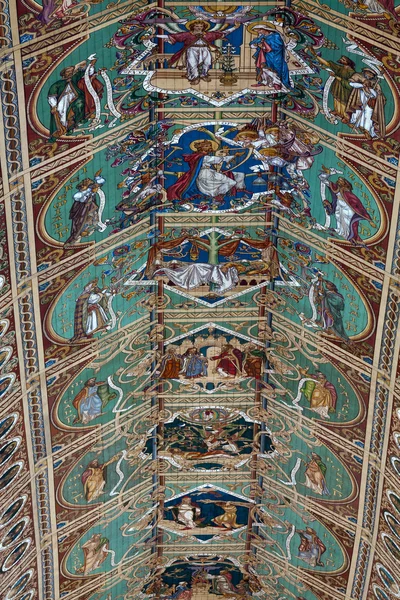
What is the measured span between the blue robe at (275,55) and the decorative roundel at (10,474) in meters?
9.81

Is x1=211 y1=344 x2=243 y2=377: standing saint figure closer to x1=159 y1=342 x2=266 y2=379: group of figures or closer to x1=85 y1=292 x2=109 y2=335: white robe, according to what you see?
x1=159 y1=342 x2=266 y2=379: group of figures

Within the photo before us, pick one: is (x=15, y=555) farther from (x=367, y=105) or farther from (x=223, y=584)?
(x=367, y=105)

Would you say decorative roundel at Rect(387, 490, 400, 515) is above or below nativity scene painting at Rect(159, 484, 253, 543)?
above

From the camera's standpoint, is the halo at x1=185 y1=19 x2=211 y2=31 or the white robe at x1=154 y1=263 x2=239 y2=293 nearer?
the halo at x1=185 y1=19 x2=211 y2=31

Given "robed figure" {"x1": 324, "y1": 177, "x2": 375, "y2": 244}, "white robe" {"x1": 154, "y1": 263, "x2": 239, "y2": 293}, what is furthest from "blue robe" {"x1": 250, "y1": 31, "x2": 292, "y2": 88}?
"white robe" {"x1": 154, "y1": 263, "x2": 239, "y2": 293}

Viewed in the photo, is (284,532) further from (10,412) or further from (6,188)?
(6,188)

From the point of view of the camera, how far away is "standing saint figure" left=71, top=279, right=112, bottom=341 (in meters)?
27.5

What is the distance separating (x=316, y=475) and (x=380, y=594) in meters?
3.20

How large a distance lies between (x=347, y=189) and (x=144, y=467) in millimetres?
10449

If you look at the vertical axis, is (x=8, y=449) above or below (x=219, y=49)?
below

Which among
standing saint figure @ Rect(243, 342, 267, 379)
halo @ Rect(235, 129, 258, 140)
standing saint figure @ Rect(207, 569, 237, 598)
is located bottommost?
standing saint figure @ Rect(207, 569, 237, 598)

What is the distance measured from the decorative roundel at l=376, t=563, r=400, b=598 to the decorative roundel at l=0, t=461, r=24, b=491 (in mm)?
8505

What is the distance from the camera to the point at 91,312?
1104 inches

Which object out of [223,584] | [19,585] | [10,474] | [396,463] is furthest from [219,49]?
[223,584]
